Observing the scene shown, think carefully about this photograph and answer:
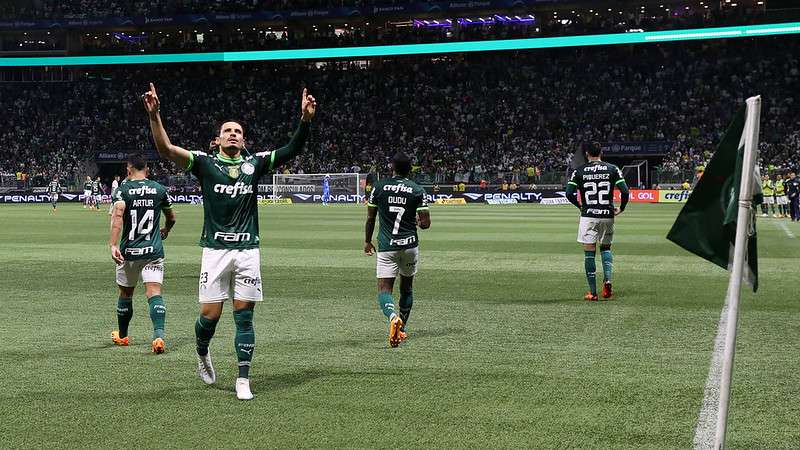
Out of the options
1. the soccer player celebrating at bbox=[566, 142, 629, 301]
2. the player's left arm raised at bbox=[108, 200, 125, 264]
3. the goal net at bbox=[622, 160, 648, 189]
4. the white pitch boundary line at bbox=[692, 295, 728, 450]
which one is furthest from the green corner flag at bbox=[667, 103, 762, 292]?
the goal net at bbox=[622, 160, 648, 189]

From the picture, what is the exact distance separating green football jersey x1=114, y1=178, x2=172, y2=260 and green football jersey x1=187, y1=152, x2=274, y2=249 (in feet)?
7.90

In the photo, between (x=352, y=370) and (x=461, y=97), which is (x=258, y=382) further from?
(x=461, y=97)

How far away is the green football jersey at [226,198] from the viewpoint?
7.48 m

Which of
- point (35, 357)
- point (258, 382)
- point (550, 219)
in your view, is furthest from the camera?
point (550, 219)

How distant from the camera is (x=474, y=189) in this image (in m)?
54.0

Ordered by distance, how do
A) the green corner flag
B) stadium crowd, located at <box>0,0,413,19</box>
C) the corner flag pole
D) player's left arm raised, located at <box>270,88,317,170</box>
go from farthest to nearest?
stadium crowd, located at <box>0,0,413,19</box> < player's left arm raised, located at <box>270,88,317,170</box> < the green corner flag < the corner flag pole

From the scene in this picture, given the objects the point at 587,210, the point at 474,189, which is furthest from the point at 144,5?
the point at 587,210

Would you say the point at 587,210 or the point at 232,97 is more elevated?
the point at 232,97

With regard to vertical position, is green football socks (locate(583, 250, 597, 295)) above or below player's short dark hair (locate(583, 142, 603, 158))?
below

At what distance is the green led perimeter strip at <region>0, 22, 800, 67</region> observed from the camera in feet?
187

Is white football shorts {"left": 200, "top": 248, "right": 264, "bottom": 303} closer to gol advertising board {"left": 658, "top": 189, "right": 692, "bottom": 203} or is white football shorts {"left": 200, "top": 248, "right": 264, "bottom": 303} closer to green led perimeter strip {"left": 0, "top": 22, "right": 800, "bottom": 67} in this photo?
gol advertising board {"left": 658, "top": 189, "right": 692, "bottom": 203}

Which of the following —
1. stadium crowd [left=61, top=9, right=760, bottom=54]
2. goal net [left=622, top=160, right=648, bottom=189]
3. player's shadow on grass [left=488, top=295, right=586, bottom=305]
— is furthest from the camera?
stadium crowd [left=61, top=9, right=760, bottom=54]

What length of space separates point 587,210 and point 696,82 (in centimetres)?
4973

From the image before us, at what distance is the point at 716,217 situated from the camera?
5.17 metres
